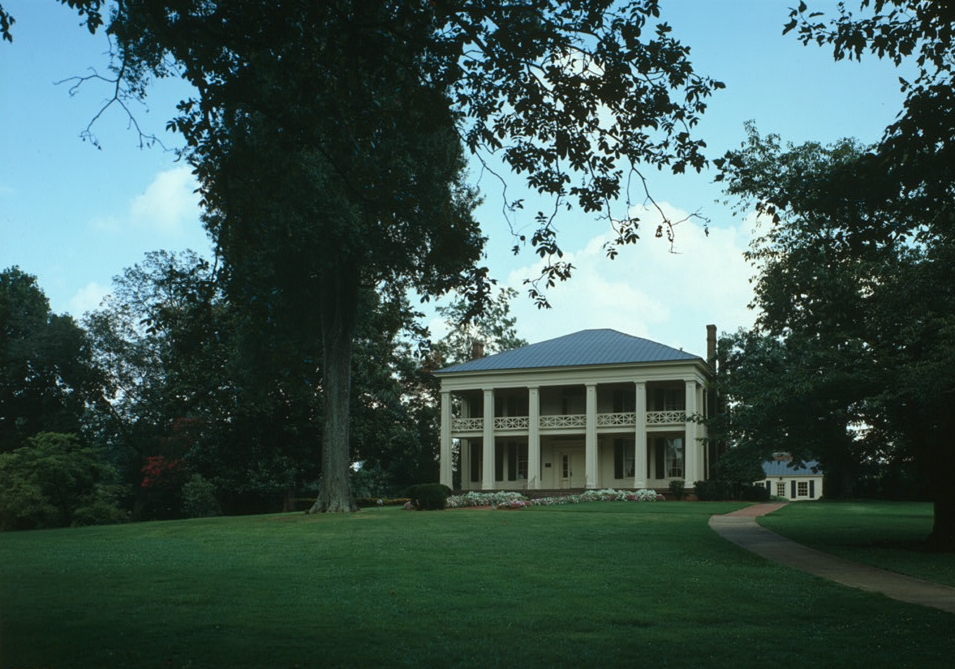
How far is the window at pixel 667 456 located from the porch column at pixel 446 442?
10.8 m

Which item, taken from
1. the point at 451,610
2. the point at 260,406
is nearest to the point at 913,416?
the point at 451,610

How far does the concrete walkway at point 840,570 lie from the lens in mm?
11789

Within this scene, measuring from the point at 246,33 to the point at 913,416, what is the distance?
1454 centimetres

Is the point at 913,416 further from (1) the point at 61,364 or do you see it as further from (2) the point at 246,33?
(1) the point at 61,364

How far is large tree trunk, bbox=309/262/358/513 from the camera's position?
30.0m

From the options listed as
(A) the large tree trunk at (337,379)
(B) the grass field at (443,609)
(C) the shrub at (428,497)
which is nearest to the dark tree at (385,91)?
(B) the grass field at (443,609)

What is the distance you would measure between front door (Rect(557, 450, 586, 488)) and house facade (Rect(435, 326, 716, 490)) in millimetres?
55

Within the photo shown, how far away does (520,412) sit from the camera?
5259 centimetres

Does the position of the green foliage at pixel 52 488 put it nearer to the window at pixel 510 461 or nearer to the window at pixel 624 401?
the window at pixel 510 461

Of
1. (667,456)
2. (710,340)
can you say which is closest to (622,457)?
(667,456)

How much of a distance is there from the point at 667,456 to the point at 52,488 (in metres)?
30.3

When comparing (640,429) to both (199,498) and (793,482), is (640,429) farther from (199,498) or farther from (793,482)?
(793,482)

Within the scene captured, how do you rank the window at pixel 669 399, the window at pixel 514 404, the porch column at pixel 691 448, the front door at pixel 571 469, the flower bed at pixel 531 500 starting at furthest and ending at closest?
the window at pixel 514 404
the front door at pixel 571 469
the window at pixel 669 399
the porch column at pixel 691 448
the flower bed at pixel 531 500

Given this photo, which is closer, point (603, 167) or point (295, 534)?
point (603, 167)
